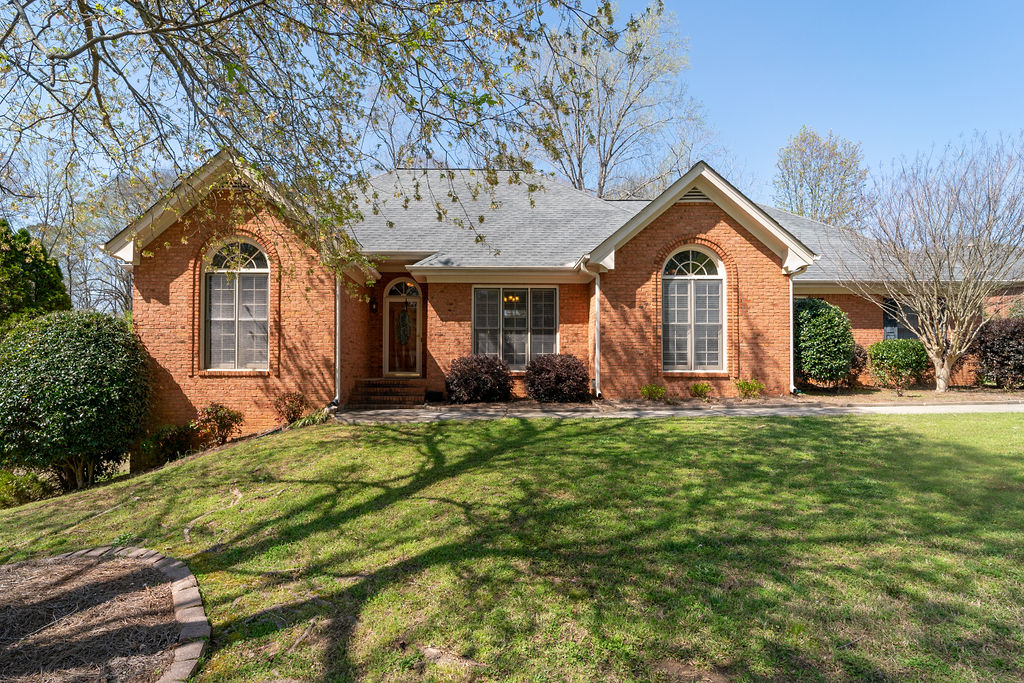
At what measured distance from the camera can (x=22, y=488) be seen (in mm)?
8781

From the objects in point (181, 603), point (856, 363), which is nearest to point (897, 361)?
point (856, 363)

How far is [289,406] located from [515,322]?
19.8 ft

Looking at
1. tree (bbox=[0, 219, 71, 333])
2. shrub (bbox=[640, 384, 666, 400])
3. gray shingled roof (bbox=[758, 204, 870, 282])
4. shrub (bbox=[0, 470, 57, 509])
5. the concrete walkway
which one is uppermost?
A: gray shingled roof (bbox=[758, 204, 870, 282])

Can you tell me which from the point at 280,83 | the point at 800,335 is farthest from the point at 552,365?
the point at 280,83

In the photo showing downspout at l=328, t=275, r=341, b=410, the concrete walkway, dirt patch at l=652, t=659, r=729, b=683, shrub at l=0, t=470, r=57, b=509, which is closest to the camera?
dirt patch at l=652, t=659, r=729, b=683

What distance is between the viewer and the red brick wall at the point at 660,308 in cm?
1216

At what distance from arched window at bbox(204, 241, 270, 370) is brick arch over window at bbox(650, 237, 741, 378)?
9.31 m

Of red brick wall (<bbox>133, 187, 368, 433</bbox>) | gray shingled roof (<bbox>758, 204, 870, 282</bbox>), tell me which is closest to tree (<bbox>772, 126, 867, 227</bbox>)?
gray shingled roof (<bbox>758, 204, 870, 282</bbox>)

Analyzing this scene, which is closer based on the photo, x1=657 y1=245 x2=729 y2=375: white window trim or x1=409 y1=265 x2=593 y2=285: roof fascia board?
x1=657 y1=245 x2=729 y2=375: white window trim

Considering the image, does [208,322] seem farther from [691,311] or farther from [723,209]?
[723,209]

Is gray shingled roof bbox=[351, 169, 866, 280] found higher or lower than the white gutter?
higher

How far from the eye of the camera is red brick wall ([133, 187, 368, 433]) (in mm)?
10602

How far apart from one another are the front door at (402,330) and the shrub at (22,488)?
289 inches

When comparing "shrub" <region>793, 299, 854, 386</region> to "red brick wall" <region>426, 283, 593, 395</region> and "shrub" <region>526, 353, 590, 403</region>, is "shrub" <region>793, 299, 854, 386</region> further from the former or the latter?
"shrub" <region>526, 353, 590, 403</region>
